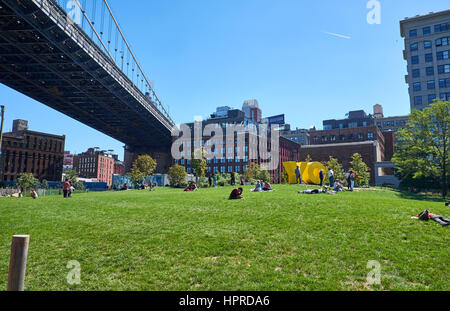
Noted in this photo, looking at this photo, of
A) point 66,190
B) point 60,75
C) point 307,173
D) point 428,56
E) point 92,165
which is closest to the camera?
point 66,190

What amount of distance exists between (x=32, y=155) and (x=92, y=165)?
176 ft

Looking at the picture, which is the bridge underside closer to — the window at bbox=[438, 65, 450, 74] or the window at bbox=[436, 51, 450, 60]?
Answer: the window at bbox=[438, 65, 450, 74]

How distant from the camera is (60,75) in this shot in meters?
57.0

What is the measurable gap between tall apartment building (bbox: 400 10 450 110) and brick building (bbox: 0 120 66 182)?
456 ft

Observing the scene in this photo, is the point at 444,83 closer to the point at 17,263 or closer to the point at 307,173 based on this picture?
the point at 307,173

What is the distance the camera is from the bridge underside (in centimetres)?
3994

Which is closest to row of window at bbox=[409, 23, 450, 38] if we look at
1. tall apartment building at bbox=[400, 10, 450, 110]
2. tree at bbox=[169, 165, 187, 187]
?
tall apartment building at bbox=[400, 10, 450, 110]

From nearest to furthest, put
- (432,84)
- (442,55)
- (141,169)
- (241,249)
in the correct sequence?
(241,249), (141,169), (442,55), (432,84)

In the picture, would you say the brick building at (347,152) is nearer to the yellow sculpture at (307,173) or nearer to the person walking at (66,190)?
the yellow sculpture at (307,173)

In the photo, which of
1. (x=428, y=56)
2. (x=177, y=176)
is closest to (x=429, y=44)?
(x=428, y=56)

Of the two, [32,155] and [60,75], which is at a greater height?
[60,75]
